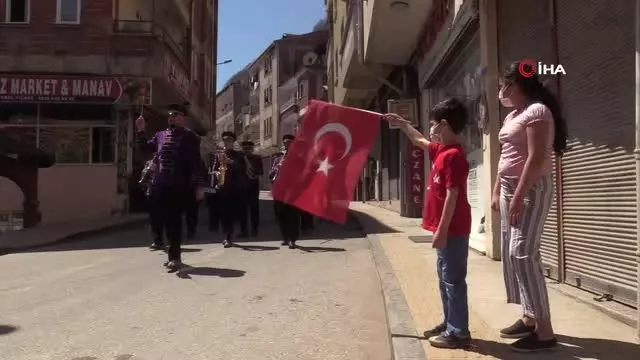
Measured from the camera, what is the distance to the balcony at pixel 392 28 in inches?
484

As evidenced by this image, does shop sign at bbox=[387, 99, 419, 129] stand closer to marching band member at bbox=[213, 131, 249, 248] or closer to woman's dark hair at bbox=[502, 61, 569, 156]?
marching band member at bbox=[213, 131, 249, 248]

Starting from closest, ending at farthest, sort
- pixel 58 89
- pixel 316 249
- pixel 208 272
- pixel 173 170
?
pixel 173 170 < pixel 208 272 < pixel 316 249 < pixel 58 89

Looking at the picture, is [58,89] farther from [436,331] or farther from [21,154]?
[436,331]

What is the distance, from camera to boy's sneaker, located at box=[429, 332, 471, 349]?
418 centimetres

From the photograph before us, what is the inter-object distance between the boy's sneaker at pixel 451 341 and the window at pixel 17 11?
1916 centimetres

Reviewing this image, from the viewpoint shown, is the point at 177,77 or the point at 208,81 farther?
the point at 208,81

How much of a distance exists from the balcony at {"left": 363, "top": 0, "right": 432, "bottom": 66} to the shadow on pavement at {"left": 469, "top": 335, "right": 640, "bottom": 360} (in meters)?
8.90

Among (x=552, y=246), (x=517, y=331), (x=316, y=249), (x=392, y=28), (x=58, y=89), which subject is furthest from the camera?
(x=58, y=89)

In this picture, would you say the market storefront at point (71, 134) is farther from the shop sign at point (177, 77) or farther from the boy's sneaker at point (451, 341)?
the boy's sneaker at point (451, 341)

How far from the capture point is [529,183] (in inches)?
151

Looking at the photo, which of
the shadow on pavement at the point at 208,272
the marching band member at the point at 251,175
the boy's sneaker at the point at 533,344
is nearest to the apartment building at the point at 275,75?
the marching band member at the point at 251,175

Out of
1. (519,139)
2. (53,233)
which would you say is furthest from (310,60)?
(519,139)

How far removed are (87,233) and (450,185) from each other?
11.4 metres

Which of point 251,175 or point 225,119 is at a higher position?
point 225,119
